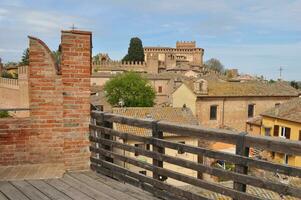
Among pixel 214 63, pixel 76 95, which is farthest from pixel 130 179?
pixel 214 63

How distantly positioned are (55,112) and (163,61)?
3589 inches

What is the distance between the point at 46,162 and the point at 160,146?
2622 mm

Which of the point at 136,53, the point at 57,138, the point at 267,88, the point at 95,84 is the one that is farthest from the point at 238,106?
the point at 136,53

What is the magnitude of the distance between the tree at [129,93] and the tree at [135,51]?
3841cm

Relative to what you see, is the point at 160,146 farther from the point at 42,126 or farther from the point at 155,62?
the point at 155,62

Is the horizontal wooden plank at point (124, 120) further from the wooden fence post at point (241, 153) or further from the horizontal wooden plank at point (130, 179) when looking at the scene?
the wooden fence post at point (241, 153)

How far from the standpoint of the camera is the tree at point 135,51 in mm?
86988

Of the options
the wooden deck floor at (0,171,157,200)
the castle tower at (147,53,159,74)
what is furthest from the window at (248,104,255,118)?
the castle tower at (147,53,159,74)

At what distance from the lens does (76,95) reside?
6086 mm

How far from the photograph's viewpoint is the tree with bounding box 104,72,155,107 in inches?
1868

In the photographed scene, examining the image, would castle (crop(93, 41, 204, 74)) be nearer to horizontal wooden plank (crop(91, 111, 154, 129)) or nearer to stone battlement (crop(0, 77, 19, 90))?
stone battlement (crop(0, 77, 19, 90))

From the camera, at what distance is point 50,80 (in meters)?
6.01

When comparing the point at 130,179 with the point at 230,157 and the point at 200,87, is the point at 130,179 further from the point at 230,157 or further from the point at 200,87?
the point at 200,87

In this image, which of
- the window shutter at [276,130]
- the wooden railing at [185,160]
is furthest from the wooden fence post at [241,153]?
the window shutter at [276,130]
